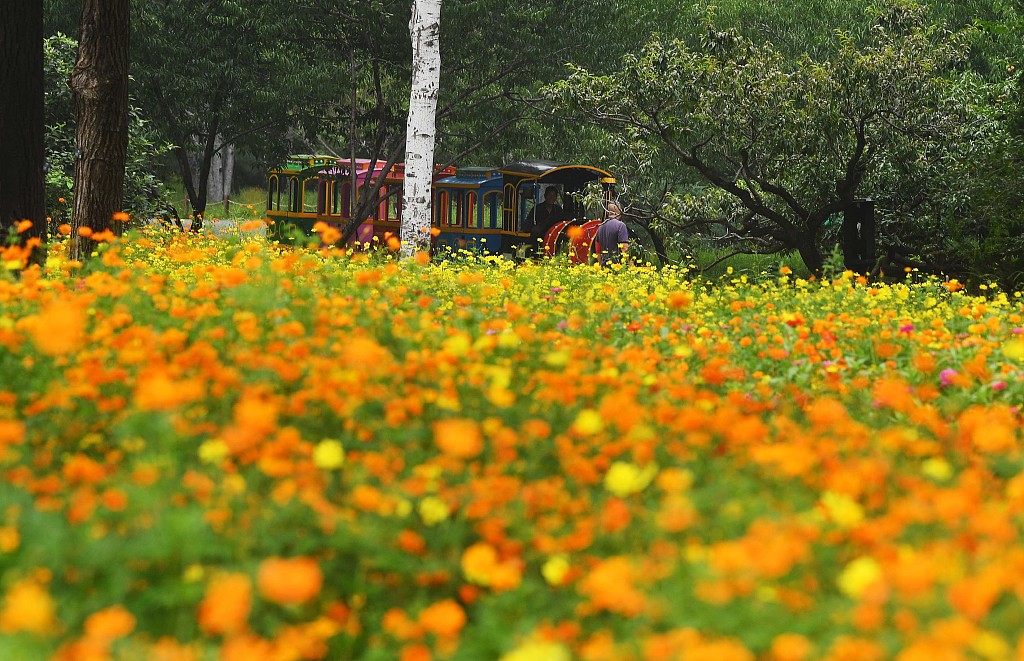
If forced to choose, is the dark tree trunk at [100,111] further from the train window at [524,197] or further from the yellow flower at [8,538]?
the train window at [524,197]

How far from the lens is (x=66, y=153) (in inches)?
591

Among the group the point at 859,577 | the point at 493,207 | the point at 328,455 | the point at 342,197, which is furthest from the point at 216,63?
the point at 859,577

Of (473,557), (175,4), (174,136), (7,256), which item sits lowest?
(473,557)

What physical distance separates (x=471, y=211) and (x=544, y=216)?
55.7 inches

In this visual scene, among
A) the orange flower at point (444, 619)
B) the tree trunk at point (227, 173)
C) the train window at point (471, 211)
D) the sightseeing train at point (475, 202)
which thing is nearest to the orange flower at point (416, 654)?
the orange flower at point (444, 619)

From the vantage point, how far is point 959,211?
13.8m

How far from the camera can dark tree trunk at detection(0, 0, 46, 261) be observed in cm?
760

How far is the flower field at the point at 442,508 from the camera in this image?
6.96 feet

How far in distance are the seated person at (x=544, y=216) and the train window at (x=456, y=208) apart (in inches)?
50.2

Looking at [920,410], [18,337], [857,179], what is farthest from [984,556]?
[857,179]

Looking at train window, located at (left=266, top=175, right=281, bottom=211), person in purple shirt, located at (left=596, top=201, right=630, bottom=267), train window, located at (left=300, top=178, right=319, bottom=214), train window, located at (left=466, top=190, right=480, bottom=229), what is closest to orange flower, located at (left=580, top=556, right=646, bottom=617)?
person in purple shirt, located at (left=596, top=201, right=630, bottom=267)

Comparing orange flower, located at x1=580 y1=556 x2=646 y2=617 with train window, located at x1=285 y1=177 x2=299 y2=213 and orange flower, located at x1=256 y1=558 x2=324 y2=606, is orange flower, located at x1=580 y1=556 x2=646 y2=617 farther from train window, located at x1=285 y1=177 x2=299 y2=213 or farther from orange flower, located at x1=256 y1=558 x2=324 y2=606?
train window, located at x1=285 y1=177 x2=299 y2=213

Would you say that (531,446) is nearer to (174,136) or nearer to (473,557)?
(473,557)

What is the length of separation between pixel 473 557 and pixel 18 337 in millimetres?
2127
